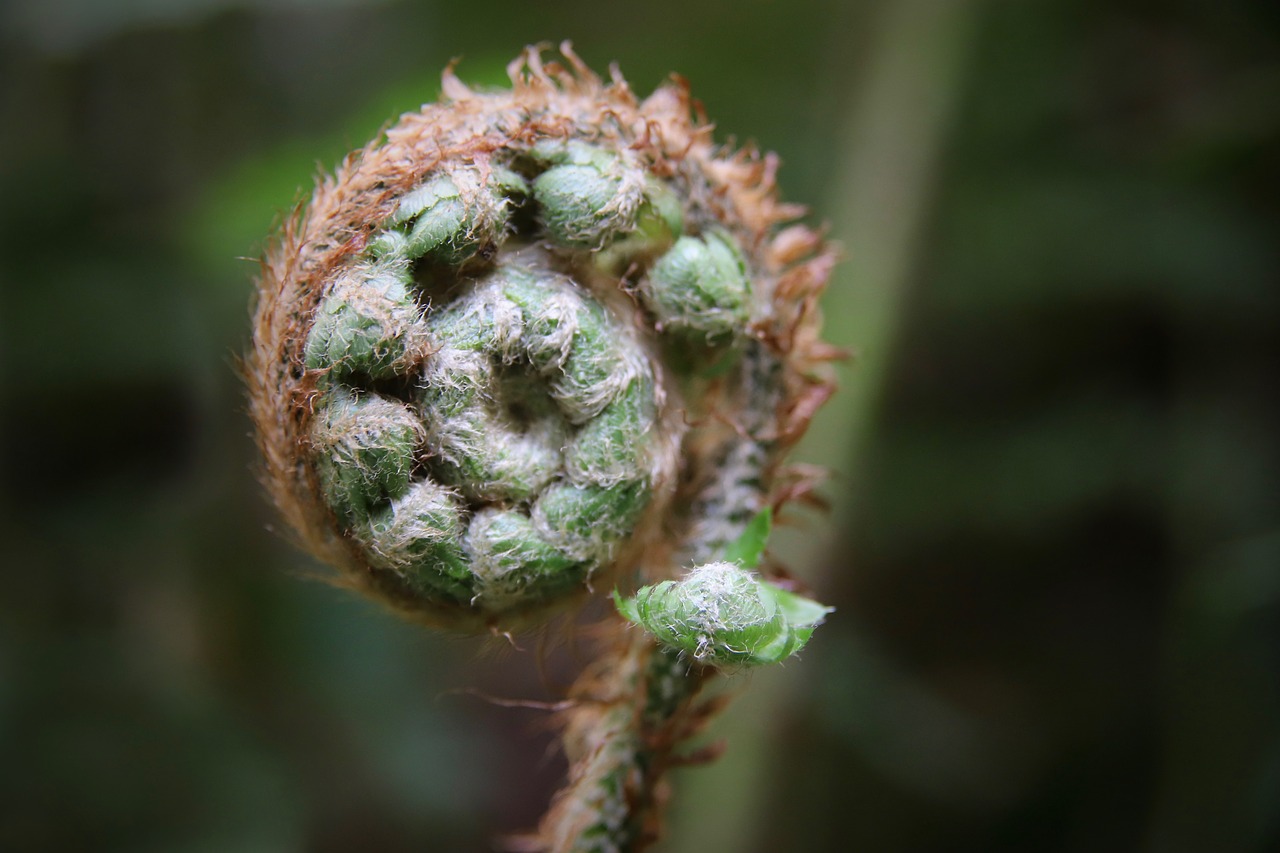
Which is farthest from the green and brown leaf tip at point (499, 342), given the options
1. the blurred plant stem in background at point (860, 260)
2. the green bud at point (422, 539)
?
the blurred plant stem in background at point (860, 260)

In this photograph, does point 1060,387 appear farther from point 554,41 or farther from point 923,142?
point 554,41

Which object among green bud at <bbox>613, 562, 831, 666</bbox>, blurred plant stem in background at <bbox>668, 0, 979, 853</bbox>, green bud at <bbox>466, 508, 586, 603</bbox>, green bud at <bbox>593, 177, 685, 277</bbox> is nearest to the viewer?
green bud at <bbox>613, 562, 831, 666</bbox>

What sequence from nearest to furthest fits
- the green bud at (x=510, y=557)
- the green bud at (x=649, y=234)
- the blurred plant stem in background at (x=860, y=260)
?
1. the green bud at (x=510, y=557)
2. the green bud at (x=649, y=234)
3. the blurred plant stem in background at (x=860, y=260)

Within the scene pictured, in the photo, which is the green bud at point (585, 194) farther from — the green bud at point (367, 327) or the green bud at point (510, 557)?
the green bud at point (510, 557)

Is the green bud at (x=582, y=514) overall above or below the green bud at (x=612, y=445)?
below

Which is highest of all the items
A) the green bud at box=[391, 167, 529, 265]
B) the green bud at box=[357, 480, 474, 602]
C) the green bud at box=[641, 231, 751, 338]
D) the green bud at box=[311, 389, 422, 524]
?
the green bud at box=[641, 231, 751, 338]

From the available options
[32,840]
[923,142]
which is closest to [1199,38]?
[923,142]

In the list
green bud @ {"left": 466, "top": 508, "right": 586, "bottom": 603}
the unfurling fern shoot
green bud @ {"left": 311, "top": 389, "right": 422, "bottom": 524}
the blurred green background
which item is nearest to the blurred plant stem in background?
the blurred green background

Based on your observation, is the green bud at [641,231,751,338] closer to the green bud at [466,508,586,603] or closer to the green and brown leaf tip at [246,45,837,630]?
the green and brown leaf tip at [246,45,837,630]
